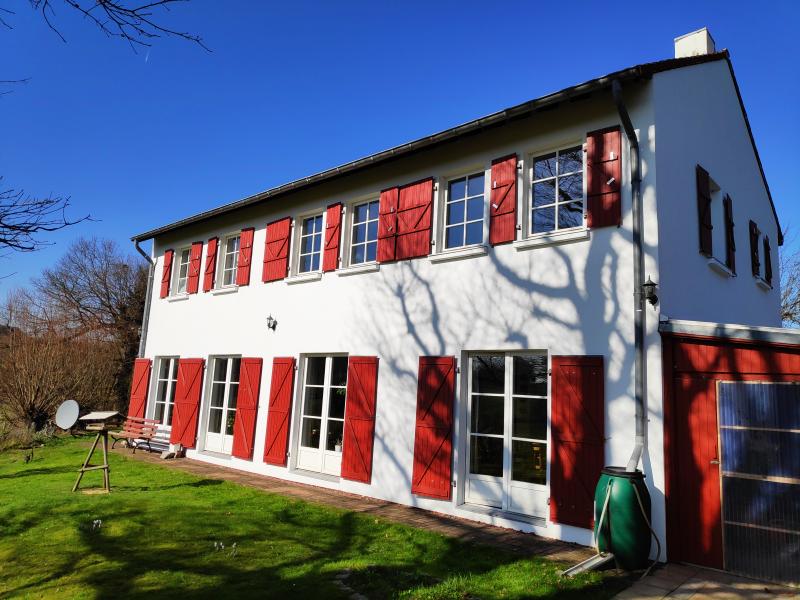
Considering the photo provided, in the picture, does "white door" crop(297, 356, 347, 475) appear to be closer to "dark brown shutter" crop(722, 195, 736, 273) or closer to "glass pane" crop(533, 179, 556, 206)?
"glass pane" crop(533, 179, 556, 206)

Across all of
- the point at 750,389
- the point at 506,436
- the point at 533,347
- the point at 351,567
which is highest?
the point at 533,347

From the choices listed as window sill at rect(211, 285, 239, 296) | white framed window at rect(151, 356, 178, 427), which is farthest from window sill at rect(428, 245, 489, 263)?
white framed window at rect(151, 356, 178, 427)

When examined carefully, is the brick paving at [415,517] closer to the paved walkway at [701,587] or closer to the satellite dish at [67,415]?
the paved walkway at [701,587]

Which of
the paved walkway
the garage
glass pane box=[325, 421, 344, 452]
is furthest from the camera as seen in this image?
glass pane box=[325, 421, 344, 452]

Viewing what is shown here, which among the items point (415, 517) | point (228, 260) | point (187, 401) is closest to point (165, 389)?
point (187, 401)

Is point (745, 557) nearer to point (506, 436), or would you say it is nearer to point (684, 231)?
point (506, 436)

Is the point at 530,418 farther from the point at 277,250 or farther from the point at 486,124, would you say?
the point at 277,250

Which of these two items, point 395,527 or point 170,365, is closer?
point 395,527

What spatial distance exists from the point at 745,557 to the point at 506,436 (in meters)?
2.56

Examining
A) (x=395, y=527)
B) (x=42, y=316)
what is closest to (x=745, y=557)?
(x=395, y=527)

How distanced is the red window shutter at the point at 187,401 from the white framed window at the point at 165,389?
1.88ft

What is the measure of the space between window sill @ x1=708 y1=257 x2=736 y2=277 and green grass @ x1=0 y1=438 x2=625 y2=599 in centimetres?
421

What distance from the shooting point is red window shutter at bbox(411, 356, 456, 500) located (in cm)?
702

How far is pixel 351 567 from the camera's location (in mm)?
4805
